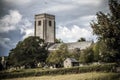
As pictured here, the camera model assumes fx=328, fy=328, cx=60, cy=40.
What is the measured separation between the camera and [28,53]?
187 feet

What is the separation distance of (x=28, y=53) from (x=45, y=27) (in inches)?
1088

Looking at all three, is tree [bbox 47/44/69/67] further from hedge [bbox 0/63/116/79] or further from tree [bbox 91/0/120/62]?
tree [bbox 91/0/120/62]

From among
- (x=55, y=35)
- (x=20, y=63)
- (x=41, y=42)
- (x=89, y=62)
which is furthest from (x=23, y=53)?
(x=55, y=35)

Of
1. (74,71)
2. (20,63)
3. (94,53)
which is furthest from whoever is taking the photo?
(20,63)

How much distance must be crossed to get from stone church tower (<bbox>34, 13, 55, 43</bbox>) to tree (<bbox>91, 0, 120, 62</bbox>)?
56.4m

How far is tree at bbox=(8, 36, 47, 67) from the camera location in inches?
2211

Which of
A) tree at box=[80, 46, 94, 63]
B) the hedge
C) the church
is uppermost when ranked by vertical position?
the church

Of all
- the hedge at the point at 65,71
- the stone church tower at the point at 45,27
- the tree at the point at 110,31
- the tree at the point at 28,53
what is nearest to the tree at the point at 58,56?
the tree at the point at 28,53

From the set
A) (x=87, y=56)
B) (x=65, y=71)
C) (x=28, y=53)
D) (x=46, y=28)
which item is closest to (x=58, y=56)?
(x=28, y=53)

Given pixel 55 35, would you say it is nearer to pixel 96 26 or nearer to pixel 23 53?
pixel 23 53

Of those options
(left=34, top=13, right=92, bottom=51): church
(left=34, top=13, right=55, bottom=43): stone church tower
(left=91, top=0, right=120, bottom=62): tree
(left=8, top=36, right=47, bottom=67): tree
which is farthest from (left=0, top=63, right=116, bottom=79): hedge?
(left=34, top=13, right=55, bottom=43): stone church tower

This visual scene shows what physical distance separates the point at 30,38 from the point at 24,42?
1.36 m

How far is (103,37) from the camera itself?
2602cm

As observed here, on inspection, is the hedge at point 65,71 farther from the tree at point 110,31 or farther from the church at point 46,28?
the church at point 46,28
